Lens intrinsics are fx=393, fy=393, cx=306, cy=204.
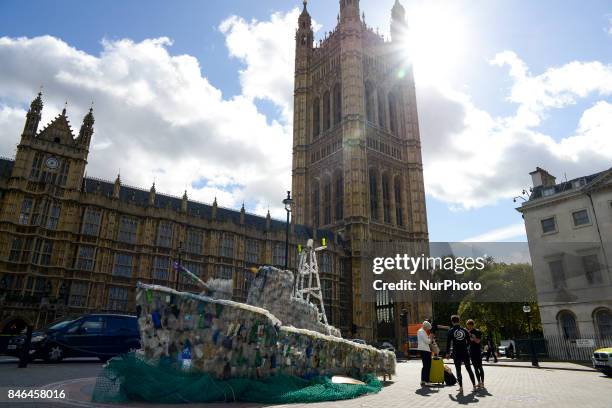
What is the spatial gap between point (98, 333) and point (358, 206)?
46.2 m

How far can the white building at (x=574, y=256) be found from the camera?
26945mm

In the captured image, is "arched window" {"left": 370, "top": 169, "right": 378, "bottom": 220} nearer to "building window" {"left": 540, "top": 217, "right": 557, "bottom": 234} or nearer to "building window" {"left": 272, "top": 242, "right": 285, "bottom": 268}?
"building window" {"left": 272, "top": 242, "right": 285, "bottom": 268}

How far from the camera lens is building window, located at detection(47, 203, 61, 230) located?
1287 inches

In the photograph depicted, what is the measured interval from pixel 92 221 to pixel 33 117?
10.2 m

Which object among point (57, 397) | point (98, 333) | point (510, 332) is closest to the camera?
point (57, 397)

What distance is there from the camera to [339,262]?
54.5 meters

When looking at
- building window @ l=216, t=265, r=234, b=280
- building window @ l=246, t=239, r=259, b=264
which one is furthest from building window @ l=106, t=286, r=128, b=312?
building window @ l=246, t=239, r=259, b=264

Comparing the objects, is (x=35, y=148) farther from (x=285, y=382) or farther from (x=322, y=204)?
(x=322, y=204)

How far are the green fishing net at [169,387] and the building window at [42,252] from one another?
29.9 m

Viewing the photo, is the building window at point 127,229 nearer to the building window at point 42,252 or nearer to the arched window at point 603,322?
the building window at point 42,252

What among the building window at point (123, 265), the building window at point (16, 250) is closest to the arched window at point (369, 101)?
the building window at point (123, 265)

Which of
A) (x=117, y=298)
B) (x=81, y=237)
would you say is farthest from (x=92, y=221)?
(x=117, y=298)

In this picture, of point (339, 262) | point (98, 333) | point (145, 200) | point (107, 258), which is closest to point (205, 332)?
point (98, 333)

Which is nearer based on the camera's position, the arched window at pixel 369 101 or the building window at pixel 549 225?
the building window at pixel 549 225
